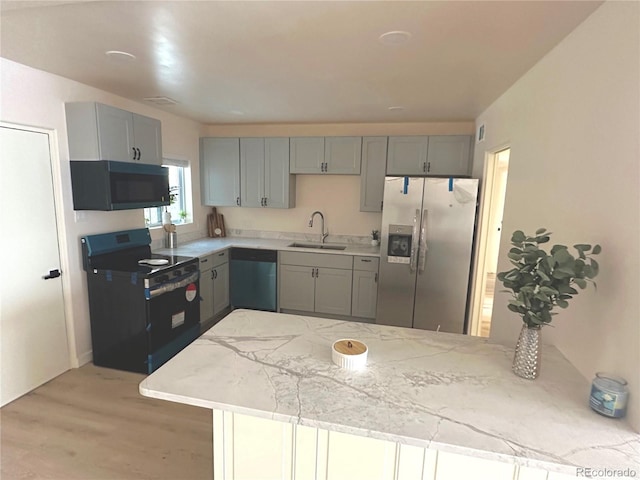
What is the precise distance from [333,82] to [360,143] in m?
1.55

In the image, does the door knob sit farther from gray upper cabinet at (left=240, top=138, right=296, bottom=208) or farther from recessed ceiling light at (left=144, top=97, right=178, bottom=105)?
gray upper cabinet at (left=240, top=138, right=296, bottom=208)

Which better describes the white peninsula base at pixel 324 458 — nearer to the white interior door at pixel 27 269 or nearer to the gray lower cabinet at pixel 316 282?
the white interior door at pixel 27 269

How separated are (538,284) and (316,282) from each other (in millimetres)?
3003

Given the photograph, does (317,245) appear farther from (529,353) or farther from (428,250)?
(529,353)

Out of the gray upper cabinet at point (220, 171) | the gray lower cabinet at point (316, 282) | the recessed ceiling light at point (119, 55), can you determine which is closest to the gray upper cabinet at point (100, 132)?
the recessed ceiling light at point (119, 55)

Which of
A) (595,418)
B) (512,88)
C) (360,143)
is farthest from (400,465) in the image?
(360,143)

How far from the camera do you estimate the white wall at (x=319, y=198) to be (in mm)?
4406

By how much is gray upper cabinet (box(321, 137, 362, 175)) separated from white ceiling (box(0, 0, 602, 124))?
0.95 m

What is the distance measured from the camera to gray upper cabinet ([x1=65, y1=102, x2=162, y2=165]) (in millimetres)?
2725

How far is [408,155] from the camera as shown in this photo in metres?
4.02

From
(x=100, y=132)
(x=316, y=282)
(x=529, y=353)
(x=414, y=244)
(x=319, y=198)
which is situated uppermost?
(x=100, y=132)

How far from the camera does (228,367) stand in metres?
1.35

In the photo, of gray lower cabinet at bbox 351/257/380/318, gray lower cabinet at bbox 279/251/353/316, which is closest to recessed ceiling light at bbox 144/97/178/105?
gray lower cabinet at bbox 279/251/353/316

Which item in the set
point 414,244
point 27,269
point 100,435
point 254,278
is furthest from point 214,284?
point 414,244
